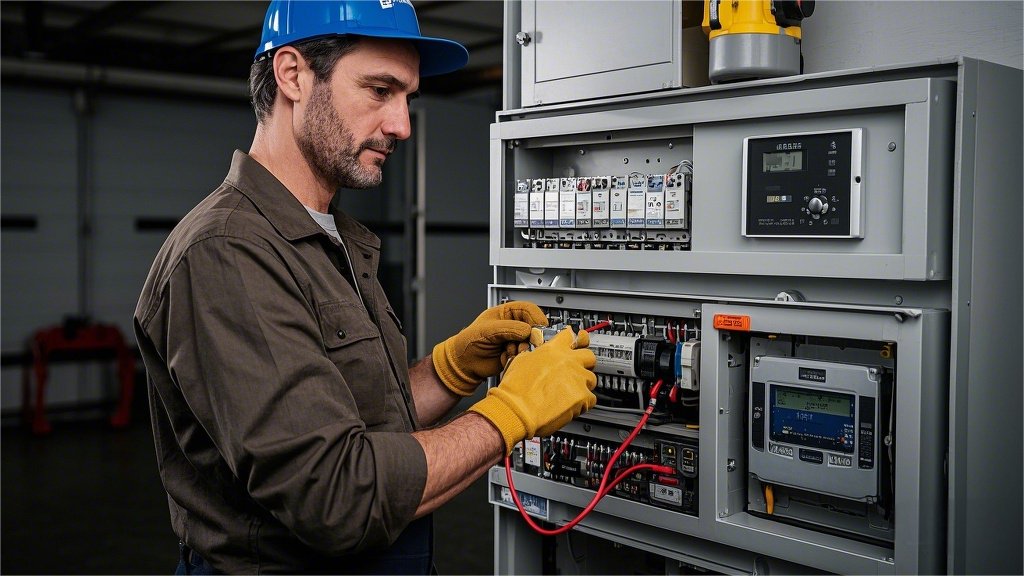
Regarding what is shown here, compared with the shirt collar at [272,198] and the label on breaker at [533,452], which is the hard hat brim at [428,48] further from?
the label on breaker at [533,452]

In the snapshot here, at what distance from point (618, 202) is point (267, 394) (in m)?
1.03

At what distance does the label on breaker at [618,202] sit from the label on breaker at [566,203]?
0.38 ft

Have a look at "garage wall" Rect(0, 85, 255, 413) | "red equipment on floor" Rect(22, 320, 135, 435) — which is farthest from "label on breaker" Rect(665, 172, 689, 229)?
"garage wall" Rect(0, 85, 255, 413)

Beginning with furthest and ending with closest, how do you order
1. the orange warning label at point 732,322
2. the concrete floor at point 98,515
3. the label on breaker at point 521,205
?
the concrete floor at point 98,515 < the label on breaker at point 521,205 < the orange warning label at point 732,322

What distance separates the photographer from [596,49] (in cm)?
205

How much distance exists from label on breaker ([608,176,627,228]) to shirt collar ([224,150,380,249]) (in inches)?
30.3

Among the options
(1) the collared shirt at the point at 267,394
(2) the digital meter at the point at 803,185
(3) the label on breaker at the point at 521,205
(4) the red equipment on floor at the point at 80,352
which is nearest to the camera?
(1) the collared shirt at the point at 267,394

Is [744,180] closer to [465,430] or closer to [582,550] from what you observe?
[465,430]

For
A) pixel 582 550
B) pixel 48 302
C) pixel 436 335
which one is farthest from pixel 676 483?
pixel 48 302

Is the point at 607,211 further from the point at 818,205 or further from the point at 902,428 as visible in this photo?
the point at 902,428

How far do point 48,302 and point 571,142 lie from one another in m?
6.17

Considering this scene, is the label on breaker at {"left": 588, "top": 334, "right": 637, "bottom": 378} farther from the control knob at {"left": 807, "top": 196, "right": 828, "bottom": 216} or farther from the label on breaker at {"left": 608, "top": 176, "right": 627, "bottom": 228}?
the control knob at {"left": 807, "top": 196, "right": 828, "bottom": 216}

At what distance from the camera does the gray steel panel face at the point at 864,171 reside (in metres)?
1.48

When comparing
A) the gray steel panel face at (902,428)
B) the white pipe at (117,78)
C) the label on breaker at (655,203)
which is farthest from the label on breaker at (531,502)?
the white pipe at (117,78)
